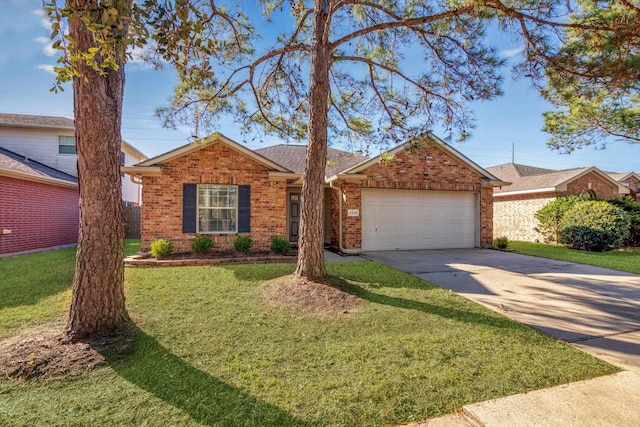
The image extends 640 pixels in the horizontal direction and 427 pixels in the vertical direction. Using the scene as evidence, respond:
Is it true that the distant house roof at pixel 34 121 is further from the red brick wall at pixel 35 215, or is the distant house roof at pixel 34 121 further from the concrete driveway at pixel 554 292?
the concrete driveway at pixel 554 292

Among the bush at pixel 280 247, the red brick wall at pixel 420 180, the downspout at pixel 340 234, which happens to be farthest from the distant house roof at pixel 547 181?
the bush at pixel 280 247

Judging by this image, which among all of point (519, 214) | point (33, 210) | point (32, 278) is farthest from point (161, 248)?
point (519, 214)

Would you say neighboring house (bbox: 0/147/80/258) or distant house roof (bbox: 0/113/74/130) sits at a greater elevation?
distant house roof (bbox: 0/113/74/130)

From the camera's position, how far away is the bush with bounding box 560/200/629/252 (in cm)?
1259

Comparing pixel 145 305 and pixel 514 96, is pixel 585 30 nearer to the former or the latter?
pixel 514 96

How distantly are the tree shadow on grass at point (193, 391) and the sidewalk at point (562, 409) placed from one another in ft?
3.93

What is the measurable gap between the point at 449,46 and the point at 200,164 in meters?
7.41

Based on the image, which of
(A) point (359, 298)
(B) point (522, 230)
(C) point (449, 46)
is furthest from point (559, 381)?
(B) point (522, 230)

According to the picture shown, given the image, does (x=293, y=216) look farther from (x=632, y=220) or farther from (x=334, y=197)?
(x=632, y=220)

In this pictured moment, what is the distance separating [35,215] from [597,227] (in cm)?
Answer: 2120

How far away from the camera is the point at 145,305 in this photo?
4.98 metres

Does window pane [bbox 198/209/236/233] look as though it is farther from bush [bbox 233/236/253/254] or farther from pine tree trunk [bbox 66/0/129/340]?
pine tree trunk [bbox 66/0/129/340]

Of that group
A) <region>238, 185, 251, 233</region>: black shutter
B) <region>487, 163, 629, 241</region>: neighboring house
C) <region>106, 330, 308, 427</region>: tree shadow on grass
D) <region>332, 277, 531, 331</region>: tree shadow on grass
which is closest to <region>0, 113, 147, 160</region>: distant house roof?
<region>238, 185, 251, 233</region>: black shutter

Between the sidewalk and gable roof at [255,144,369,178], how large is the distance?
980 cm
